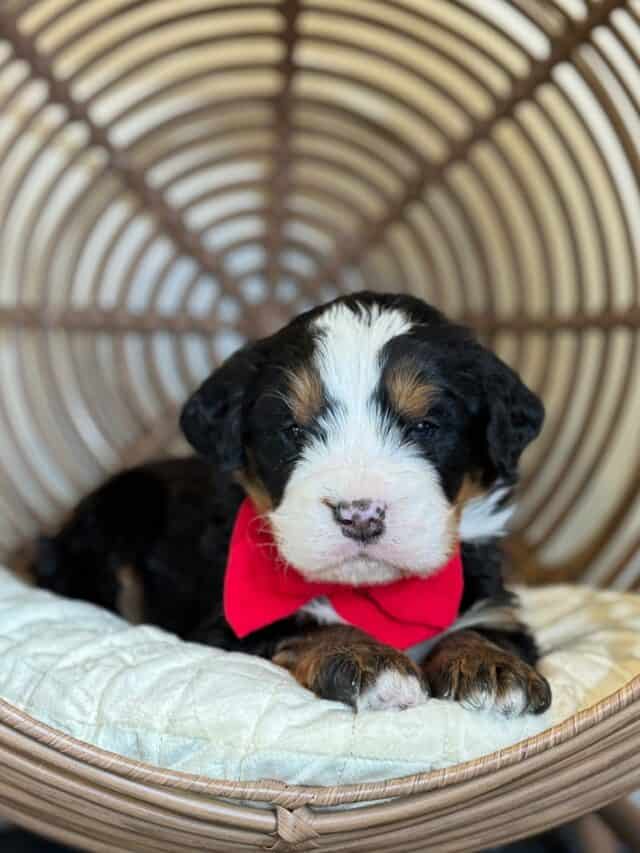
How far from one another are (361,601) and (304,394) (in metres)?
0.45

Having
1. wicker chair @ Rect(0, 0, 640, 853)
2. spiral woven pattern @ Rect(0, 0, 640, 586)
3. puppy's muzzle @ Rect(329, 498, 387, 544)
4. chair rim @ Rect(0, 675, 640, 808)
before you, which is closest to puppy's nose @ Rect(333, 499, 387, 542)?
puppy's muzzle @ Rect(329, 498, 387, 544)

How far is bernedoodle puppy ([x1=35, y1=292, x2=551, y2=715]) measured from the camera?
1917mm

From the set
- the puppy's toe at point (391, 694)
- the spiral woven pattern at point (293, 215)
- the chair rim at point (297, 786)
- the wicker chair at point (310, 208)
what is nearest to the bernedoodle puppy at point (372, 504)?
the puppy's toe at point (391, 694)

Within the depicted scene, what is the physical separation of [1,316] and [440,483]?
215 cm

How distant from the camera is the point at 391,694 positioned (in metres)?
1.86

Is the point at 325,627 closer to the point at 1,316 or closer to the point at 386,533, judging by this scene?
the point at 386,533

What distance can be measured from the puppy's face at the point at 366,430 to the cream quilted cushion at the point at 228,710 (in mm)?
280

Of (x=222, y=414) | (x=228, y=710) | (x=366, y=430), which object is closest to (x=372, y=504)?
(x=366, y=430)

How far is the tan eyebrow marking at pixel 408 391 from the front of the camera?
2.10 metres

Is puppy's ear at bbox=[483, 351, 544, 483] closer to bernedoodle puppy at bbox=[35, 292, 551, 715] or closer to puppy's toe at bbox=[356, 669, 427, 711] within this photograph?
bernedoodle puppy at bbox=[35, 292, 551, 715]

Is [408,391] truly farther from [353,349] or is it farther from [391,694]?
[391,694]

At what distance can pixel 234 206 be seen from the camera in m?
4.26

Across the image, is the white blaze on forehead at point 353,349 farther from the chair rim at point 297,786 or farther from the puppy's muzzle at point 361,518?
the chair rim at point 297,786

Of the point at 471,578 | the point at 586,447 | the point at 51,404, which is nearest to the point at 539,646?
the point at 471,578
